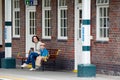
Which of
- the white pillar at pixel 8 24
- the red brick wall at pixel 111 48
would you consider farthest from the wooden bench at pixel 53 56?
the red brick wall at pixel 111 48

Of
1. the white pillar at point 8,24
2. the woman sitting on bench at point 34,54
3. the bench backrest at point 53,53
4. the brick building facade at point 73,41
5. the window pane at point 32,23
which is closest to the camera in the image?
the brick building facade at point 73,41

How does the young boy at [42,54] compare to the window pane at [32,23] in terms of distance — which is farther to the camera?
the window pane at [32,23]

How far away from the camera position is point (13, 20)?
91.3ft

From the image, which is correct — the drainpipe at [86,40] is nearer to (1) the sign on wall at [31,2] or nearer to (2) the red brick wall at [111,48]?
(2) the red brick wall at [111,48]

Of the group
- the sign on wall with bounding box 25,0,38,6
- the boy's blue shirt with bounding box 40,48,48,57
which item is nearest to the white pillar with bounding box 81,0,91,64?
the boy's blue shirt with bounding box 40,48,48,57

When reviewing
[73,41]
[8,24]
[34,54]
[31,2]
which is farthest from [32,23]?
[73,41]

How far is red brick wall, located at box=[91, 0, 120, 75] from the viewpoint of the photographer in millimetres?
21141

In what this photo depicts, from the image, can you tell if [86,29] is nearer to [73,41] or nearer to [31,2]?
[73,41]

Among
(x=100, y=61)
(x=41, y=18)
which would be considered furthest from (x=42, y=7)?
(x=100, y=61)

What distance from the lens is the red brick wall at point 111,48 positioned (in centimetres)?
2114

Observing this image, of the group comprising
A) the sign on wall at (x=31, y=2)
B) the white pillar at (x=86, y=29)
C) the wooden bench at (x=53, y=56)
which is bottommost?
the wooden bench at (x=53, y=56)

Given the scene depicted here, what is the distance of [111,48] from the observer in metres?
21.4

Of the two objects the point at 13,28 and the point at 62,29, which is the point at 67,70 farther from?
the point at 13,28

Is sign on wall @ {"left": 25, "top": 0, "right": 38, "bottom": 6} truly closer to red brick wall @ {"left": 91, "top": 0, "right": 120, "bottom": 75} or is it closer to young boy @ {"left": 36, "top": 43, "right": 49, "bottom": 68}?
young boy @ {"left": 36, "top": 43, "right": 49, "bottom": 68}
